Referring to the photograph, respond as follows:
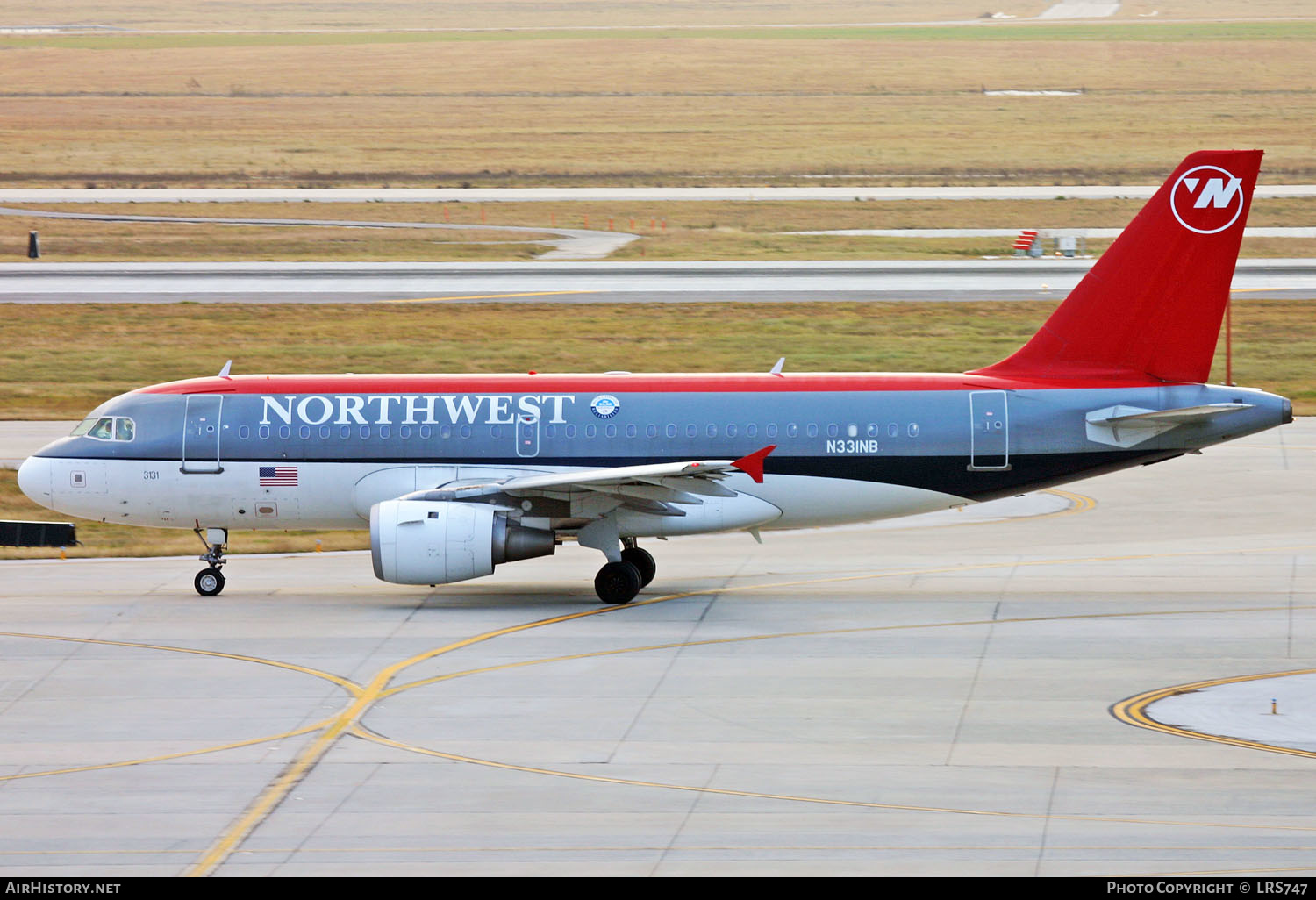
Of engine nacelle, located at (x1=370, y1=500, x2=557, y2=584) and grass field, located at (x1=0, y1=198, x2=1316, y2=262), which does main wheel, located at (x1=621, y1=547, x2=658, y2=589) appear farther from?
grass field, located at (x1=0, y1=198, x2=1316, y2=262)

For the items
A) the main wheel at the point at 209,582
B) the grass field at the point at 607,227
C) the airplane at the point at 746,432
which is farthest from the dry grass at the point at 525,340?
the airplane at the point at 746,432

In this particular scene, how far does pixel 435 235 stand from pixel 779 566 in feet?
180

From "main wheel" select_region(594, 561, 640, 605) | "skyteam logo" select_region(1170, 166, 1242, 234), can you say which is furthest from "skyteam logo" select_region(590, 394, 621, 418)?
"skyteam logo" select_region(1170, 166, 1242, 234)

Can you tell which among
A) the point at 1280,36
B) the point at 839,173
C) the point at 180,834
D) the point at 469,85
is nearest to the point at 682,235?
the point at 839,173

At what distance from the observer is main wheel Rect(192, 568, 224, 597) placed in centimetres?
3272

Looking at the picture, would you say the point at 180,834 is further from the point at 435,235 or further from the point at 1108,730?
the point at 435,235

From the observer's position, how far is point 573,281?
72312 millimetres

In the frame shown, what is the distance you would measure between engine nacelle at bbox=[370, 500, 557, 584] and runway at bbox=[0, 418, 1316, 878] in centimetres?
100

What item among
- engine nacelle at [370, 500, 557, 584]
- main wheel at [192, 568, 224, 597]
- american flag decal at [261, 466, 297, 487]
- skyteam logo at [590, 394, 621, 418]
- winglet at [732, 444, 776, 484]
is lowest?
main wheel at [192, 568, 224, 597]

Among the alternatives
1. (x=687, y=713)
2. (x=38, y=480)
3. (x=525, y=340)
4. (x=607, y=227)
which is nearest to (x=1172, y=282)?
(x=687, y=713)

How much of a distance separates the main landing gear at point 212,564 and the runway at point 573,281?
3464 centimetres

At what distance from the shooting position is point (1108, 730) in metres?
23.0

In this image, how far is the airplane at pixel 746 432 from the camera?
31609mm

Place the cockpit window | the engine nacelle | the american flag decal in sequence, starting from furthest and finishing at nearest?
1. the cockpit window
2. the american flag decal
3. the engine nacelle
